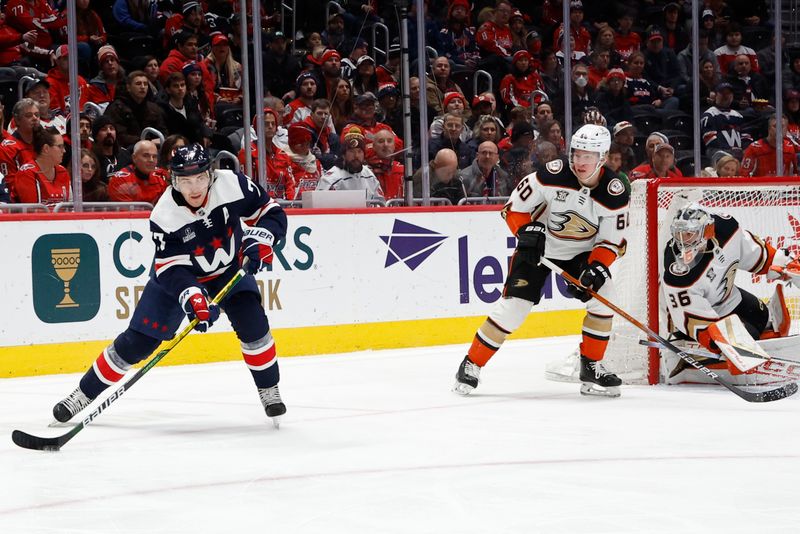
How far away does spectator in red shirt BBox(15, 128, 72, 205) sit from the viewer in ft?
18.4

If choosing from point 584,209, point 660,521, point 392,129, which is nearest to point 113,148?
point 392,129

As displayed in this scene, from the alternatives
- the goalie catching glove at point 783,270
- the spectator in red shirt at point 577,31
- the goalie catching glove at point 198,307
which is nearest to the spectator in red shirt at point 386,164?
the spectator in red shirt at point 577,31

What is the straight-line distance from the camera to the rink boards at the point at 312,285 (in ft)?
17.9

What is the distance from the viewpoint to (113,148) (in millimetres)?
5922

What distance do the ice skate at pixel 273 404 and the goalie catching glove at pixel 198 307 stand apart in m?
0.42

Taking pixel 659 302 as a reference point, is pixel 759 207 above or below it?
above

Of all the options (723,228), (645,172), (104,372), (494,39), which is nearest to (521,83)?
(494,39)

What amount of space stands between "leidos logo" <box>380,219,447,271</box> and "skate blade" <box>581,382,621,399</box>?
2075 millimetres

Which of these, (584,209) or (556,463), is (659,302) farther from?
(556,463)

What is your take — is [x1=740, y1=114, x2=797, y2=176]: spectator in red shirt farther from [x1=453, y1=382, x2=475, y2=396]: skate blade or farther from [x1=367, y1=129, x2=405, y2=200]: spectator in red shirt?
[x1=453, y1=382, x2=475, y2=396]: skate blade

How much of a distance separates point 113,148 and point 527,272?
96.2 inches

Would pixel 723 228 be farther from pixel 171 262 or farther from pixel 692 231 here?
pixel 171 262

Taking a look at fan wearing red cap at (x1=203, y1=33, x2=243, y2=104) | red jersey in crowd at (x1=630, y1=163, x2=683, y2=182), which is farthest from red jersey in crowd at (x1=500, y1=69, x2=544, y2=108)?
fan wearing red cap at (x1=203, y1=33, x2=243, y2=104)

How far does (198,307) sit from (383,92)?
3453 millimetres
